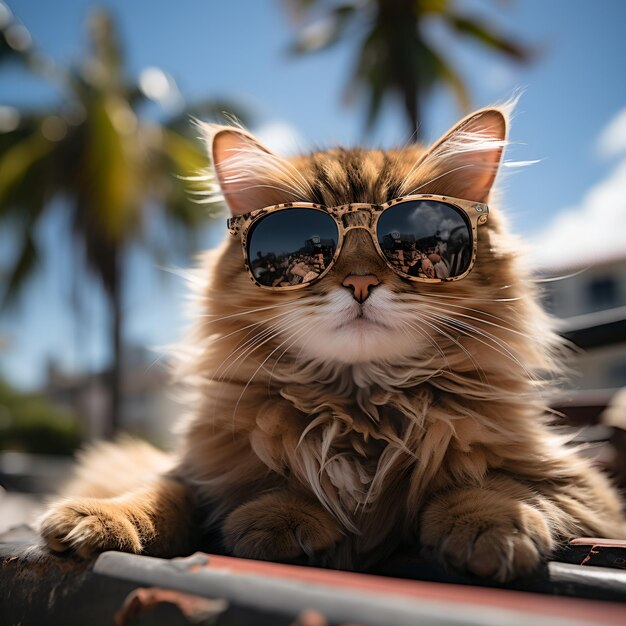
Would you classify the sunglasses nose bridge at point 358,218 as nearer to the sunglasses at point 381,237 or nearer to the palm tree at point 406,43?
the sunglasses at point 381,237

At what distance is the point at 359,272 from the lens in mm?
1398

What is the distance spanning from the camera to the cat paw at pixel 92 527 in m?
0.89

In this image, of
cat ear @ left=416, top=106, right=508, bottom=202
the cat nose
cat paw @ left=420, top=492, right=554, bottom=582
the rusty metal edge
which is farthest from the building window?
the rusty metal edge

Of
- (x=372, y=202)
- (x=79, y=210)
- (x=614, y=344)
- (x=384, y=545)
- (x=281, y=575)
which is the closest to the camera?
(x=281, y=575)

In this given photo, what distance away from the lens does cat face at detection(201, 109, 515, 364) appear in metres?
1.39

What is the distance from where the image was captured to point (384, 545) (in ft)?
3.86

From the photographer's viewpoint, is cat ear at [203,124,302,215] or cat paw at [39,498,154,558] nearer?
cat paw at [39,498,154,558]

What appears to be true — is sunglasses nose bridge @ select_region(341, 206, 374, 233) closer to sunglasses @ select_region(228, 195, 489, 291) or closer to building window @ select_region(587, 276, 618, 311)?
sunglasses @ select_region(228, 195, 489, 291)

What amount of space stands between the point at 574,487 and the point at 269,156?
3.85ft

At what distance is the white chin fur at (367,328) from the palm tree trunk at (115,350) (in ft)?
33.8

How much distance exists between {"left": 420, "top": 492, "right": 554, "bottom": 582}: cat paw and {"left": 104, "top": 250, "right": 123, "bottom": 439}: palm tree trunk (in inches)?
420

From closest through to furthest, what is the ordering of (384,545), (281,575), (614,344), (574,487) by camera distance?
(281,575) < (384,545) < (574,487) < (614,344)

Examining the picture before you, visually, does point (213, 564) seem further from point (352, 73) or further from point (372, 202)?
point (352, 73)

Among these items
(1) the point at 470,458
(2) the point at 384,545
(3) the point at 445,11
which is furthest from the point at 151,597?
(3) the point at 445,11
